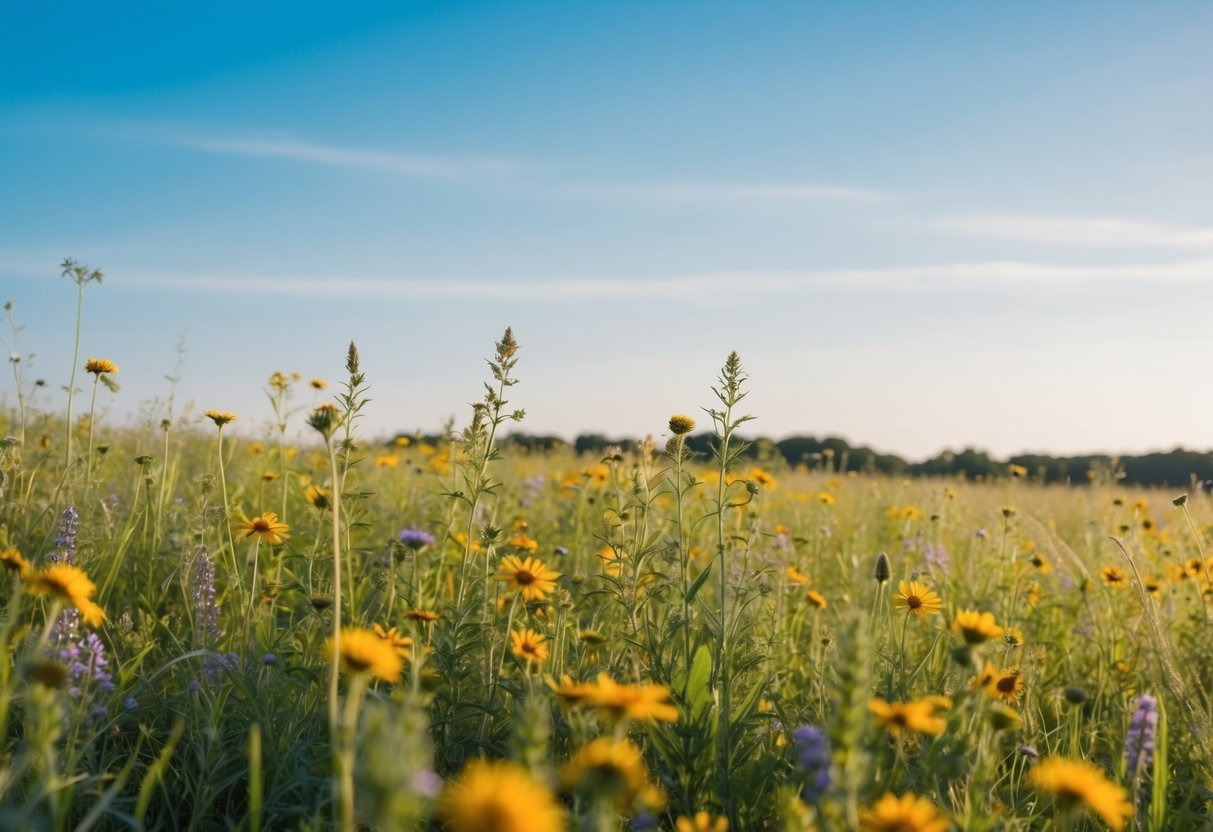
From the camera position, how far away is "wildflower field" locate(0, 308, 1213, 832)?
131 cm

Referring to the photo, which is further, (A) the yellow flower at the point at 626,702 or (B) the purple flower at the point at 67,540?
(B) the purple flower at the point at 67,540

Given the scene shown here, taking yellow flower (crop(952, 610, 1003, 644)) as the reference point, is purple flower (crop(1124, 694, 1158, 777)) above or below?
below

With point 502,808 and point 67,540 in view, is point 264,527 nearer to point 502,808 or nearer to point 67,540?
point 67,540

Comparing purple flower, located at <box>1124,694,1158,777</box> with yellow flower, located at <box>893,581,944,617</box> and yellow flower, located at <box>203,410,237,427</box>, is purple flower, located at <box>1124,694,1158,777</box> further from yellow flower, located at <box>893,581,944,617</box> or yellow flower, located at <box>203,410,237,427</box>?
yellow flower, located at <box>203,410,237,427</box>

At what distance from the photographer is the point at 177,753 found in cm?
246

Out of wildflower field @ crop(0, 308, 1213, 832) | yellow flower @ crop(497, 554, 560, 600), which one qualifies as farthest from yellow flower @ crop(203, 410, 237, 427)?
yellow flower @ crop(497, 554, 560, 600)

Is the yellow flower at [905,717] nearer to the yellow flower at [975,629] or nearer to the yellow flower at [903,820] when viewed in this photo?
the yellow flower at [903,820]

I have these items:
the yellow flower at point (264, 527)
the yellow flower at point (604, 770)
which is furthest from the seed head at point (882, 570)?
the yellow flower at point (264, 527)

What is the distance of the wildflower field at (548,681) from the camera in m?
1.31

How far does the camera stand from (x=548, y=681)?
1.82m

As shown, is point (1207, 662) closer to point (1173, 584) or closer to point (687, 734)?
point (1173, 584)

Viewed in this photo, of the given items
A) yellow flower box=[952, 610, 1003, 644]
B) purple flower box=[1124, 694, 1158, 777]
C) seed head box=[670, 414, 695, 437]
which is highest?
seed head box=[670, 414, 695, 437]

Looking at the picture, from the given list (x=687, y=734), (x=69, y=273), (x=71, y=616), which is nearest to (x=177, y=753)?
(x=71, y=616)

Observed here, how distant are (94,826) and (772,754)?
168 cm
